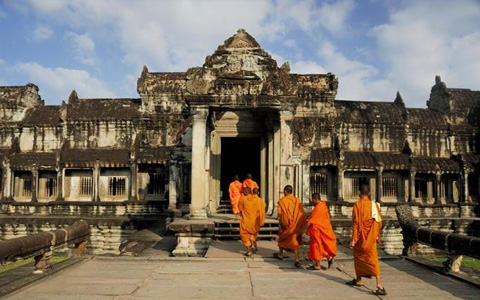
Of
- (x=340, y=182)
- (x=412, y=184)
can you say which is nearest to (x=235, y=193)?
(x=340, y=182)

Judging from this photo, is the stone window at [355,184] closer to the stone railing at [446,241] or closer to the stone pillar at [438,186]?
the stone pillar at [438,186]

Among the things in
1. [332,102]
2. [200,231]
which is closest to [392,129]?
[332,102]

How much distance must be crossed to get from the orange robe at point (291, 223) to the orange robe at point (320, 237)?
0.56 metres

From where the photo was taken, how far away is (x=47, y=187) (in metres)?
26.2

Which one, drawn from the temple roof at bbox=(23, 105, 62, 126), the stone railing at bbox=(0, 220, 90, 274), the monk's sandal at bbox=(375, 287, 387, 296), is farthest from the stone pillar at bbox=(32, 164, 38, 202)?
the monk's sandal at bbox=(375, 287, 387, 296)

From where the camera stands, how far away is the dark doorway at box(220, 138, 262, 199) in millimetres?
19188

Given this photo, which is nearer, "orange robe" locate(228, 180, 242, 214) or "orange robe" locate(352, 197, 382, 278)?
"orange robe" locate(352, 197, 382, 278)

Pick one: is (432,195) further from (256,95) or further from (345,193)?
(256,95)

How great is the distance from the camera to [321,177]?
24312 millimetres

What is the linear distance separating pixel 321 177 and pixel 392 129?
5.59 metres

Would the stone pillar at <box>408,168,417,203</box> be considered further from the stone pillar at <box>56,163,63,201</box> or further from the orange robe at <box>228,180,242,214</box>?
the stone pillar at <box>56,163,63,201</box>

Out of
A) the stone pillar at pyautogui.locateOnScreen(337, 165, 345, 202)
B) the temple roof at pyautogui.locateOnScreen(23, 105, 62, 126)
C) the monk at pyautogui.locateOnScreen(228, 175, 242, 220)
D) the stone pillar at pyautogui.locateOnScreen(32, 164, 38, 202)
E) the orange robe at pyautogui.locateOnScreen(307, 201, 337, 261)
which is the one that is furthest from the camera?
the temple roof at pyautogui.locateOnScreen(23, 105, 62, 126)

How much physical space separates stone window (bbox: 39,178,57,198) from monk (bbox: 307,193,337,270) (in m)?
22.4

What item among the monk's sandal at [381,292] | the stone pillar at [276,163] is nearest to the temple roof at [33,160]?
the stone pillar at [276,163]
